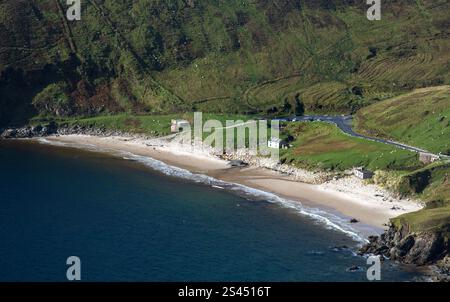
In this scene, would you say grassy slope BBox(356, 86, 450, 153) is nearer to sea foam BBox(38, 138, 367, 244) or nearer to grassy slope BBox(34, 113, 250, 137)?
sea foam BBox(38, 138, 367, 244)

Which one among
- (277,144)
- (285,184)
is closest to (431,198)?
(285,184)

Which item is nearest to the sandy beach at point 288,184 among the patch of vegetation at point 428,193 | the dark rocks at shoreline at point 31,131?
the patch of vegetation at point 428,193

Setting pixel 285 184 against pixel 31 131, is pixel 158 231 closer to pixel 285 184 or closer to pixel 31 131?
pixel 285 184

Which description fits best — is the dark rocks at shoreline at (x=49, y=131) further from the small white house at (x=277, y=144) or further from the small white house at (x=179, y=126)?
the small white house at (x=277, y=144)

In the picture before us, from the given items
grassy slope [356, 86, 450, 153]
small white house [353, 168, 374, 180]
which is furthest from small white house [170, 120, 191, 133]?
small white house [353, 168, 374, 180]

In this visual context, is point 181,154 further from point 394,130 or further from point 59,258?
point 59,258
